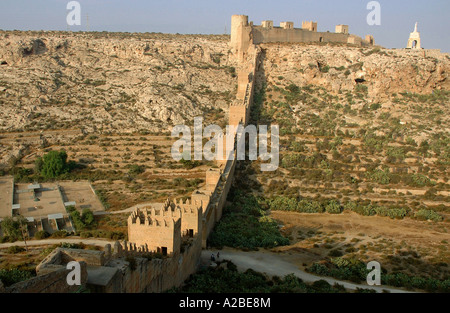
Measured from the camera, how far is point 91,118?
39.0 metres

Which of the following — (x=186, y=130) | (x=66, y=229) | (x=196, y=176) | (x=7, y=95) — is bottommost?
(x=66, y=229)

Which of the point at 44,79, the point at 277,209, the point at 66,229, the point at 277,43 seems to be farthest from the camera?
the point at 277,43

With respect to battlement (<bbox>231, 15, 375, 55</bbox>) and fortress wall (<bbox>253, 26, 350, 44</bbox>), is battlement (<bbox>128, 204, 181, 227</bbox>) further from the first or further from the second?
fortress wall (<bbox>253, 26, 350, 44</bbox>)

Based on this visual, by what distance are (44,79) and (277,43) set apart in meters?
26.5

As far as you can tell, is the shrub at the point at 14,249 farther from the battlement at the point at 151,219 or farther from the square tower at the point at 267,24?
the square tower at the point at 267,24

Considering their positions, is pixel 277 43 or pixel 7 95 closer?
pixel 7 95

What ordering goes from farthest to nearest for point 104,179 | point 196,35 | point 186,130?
point 196,35, point 186,130, point 104,179

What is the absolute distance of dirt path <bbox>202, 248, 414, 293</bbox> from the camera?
1564 centimetres

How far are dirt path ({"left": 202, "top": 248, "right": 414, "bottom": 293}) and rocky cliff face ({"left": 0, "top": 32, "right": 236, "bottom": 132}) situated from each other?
22.5 meters

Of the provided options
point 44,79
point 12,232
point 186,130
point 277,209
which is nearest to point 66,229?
point 12,232

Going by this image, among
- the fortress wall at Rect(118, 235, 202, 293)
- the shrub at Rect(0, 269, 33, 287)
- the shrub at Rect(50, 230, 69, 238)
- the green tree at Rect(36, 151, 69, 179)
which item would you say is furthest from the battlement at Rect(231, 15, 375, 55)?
the shrub at Rect(0, 269, 33, 287)

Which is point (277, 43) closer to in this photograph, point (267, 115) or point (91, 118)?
point (267, 115)
